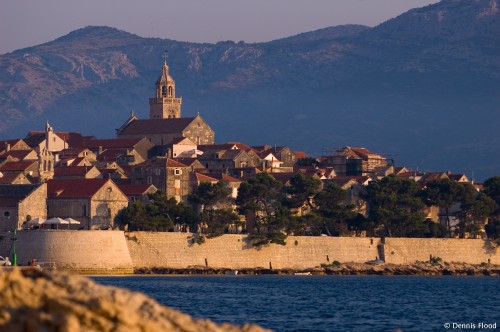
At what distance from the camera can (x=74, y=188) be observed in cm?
8738

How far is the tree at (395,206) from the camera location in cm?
9994

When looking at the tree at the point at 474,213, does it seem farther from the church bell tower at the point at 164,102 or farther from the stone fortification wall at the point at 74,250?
the church bell tower at the point at 164,102

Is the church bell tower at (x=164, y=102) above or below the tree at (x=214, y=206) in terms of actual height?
above

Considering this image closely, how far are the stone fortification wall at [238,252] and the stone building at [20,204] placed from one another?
272 inches

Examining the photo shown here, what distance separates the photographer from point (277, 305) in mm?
55312

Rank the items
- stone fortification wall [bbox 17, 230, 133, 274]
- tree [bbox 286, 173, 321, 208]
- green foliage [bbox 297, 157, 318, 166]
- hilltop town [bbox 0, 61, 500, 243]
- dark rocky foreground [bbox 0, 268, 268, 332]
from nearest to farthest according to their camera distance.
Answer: dark rocky foreground [bbox 0, 268, 268, 332] → stone fortification wall [bbox 17, 230, 133, 274] → hilltop town [bbox 0, 61, 500, 243] → tree [bbox 286, 173, 321, 208] → green foliage [bbox 297, 157, 318, 166]

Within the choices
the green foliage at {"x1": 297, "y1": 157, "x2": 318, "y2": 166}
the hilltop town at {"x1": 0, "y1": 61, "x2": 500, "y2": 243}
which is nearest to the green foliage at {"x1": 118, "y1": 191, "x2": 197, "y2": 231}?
the hilltop town at {"x1": 0, "y1": 61, "x2": 500, "y2": 243}

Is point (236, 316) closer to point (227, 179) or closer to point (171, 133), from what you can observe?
point (227, 179)

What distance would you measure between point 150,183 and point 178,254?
19615 mm

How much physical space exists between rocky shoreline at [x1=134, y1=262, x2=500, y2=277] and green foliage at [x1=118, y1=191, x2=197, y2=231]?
4.47 m

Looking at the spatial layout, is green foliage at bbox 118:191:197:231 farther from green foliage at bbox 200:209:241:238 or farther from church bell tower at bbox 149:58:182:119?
church bell tower at bbox 149:58:182:119

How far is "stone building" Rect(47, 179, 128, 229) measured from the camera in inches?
3391

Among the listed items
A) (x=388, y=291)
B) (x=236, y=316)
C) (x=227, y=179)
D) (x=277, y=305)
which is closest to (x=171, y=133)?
(x=227, y=179)

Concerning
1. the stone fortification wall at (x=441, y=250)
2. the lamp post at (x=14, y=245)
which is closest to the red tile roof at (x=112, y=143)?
the stone fortification wall at (x=441, y=250)
